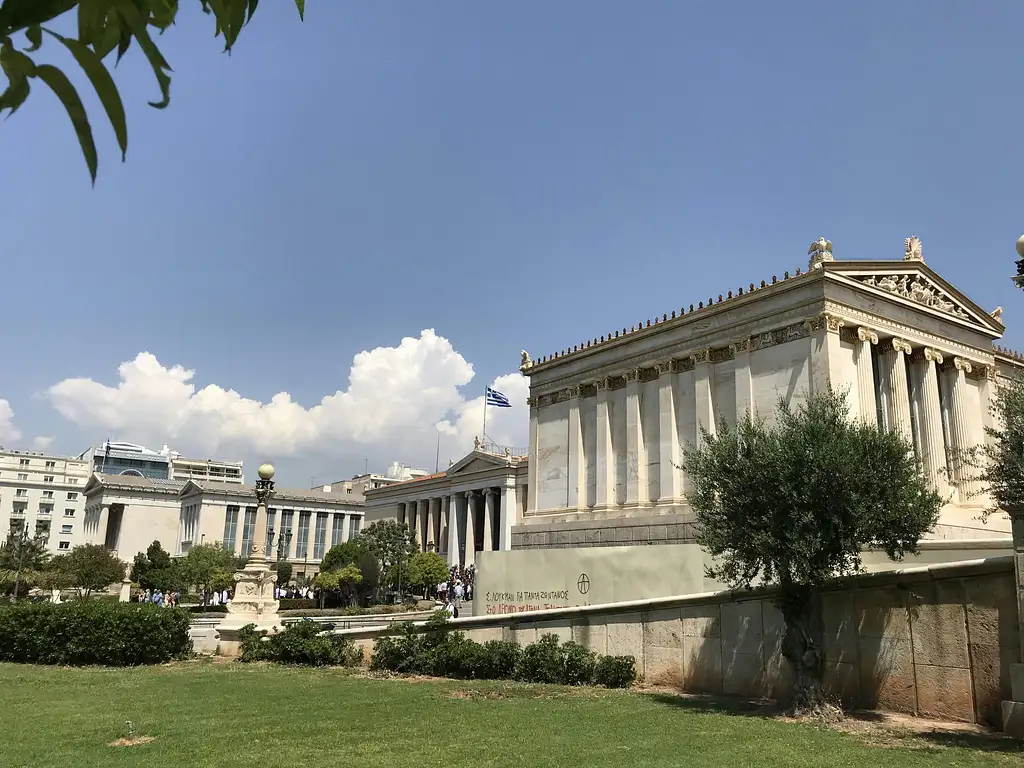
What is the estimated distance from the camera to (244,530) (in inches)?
4318

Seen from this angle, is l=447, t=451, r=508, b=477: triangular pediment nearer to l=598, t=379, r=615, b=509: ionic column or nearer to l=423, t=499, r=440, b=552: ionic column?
l=423, t=499, r=440, b=552: ionic column

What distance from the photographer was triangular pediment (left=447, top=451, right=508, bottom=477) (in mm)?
76562

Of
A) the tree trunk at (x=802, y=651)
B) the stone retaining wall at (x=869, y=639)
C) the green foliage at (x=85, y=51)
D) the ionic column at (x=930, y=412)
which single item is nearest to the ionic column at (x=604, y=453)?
the ionic column at (x=930, y=412)

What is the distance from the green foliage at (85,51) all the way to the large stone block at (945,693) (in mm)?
15615

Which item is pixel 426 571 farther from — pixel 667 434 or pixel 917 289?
pixel 917 289

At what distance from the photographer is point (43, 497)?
135625 mm

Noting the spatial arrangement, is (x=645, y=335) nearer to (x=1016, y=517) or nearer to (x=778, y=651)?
(x=778, y=651)

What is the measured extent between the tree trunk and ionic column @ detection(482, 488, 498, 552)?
194 ft

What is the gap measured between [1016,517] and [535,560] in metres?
19.1

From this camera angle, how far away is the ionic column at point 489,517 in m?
74.1

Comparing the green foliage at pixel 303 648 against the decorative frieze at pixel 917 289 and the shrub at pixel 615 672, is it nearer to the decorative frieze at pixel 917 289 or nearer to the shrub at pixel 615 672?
the shrub at pixel 615 672

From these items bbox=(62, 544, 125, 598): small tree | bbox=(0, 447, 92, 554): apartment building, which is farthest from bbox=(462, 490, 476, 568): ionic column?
bbox=(0, 447, 92, 554): apartment building

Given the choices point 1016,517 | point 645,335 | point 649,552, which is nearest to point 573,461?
point 645,335

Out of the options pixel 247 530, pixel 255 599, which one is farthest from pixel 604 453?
pixel 247 530
